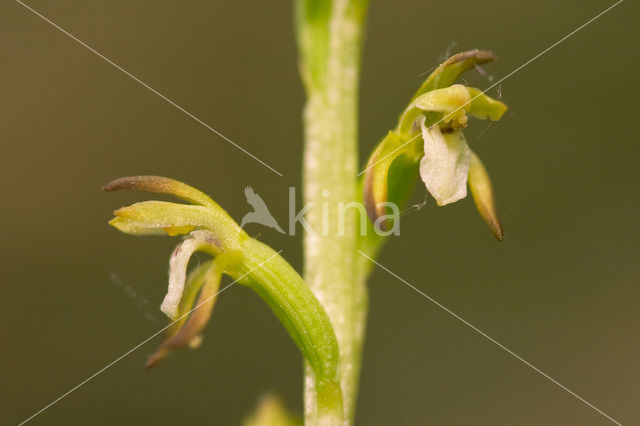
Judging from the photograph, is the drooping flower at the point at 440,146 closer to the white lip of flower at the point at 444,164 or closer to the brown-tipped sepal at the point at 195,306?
the white lip of flower at the point at 444,164

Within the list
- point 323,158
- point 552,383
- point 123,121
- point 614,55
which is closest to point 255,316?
point 123,121

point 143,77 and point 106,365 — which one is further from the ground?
point 143,77

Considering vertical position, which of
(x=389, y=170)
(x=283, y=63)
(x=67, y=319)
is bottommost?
(x=389, y=170)

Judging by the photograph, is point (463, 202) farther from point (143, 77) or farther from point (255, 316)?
point (143, 77)

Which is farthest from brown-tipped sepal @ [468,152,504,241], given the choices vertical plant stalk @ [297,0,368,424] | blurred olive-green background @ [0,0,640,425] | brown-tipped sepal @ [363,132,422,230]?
blurred olive-green background @ [0,0,640,425]

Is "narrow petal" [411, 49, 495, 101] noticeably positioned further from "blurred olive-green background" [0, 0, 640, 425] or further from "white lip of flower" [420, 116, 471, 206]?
"blurred olive-green background" [0, 0, 640, 425]
